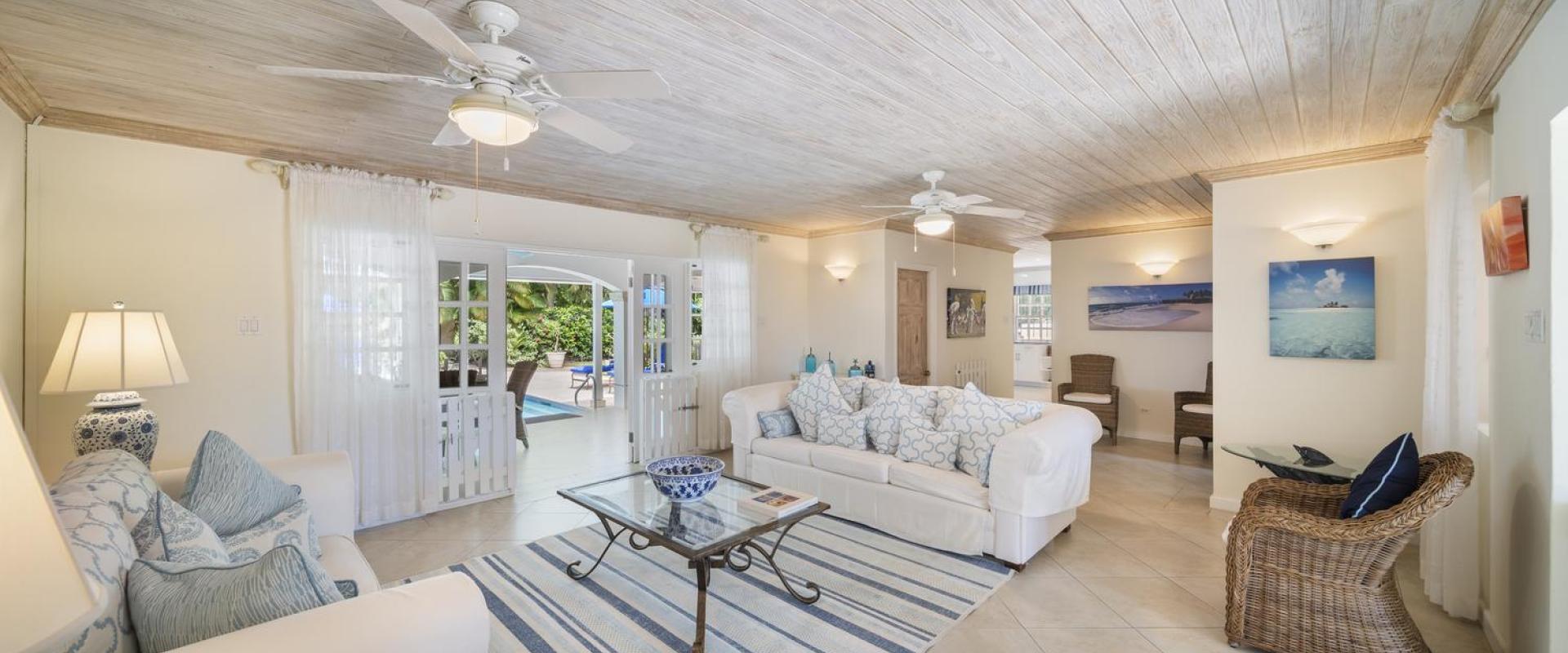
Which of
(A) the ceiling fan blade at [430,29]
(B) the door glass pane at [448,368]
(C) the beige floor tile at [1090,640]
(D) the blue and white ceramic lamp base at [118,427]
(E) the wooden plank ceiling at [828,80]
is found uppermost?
(E) the wooden plank ceiling at [828,80]

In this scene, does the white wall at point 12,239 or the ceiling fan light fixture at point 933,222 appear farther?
the ceiling fan light fixture at point 933,222

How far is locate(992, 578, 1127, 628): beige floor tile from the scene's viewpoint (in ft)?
8.62

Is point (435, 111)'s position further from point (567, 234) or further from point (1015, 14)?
point (1015, 14)

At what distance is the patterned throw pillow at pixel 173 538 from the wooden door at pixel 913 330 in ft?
17.7

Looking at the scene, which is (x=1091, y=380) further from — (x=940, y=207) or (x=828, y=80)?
(x=828, y=80)

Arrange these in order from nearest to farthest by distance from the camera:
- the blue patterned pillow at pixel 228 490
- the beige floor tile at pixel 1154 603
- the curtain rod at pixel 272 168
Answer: the blue patterned pillow at pixel 228 490, the beige floor tile at pixel 1154 603, the curtain rod at pixel 272 168

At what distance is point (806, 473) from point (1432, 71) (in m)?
3.50

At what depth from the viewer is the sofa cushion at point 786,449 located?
13.3ft

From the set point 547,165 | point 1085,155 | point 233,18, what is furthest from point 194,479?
point 1085,155

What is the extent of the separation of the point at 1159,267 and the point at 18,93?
25.2ft

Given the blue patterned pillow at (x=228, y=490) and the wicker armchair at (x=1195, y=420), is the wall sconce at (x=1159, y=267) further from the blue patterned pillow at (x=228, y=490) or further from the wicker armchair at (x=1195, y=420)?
the blue patterned pillow at (x=228, y=490)

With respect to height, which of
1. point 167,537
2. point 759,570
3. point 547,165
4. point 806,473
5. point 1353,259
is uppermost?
point 547,165

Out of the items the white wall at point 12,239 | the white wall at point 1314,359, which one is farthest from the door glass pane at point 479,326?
the white wall at point 1314,359

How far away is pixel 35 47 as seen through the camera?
7.25 feet
